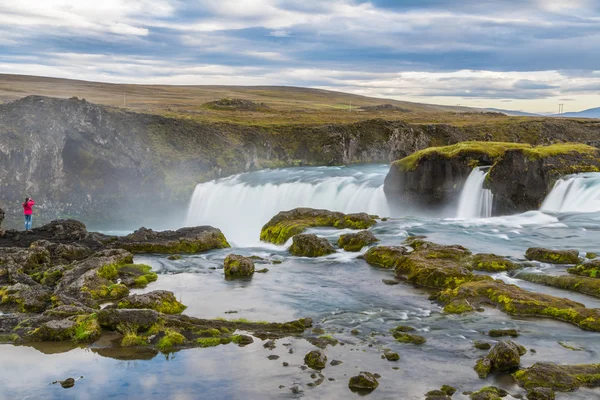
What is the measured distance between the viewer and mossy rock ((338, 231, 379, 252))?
111 ft

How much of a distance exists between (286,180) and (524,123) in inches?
2440

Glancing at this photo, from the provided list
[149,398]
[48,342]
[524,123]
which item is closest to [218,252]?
[48,342]

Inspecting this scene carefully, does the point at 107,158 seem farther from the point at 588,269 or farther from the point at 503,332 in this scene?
the point at 503,332

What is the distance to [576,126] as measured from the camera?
107m

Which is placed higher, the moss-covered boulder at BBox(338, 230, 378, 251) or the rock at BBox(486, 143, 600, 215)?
the rock at BBox(486, 143, 600, 215)

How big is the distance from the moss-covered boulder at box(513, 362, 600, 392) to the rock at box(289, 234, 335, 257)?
1814 cm

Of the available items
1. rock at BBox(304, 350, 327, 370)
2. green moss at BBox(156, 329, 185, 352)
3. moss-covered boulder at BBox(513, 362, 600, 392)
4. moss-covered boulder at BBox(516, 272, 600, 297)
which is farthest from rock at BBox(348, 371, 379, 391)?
moss-covered boulder at BBox(516, 272, 600, 297)

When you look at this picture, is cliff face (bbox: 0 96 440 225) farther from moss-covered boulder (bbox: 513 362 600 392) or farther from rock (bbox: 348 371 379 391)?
moss-covered boulder (bbox: 513 362 600 392)

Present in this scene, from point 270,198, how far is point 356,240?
28188 millimetres

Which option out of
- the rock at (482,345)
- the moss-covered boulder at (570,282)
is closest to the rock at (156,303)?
the rock at (482,345)

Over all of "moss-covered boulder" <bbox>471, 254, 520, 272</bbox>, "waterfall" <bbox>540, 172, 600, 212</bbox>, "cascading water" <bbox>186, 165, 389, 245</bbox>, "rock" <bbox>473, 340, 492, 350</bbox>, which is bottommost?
"cascading water" <bbox>186, 165, 389, 245</bbox>

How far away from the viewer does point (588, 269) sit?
2598cm

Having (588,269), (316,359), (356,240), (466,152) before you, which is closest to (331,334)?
(316,359)

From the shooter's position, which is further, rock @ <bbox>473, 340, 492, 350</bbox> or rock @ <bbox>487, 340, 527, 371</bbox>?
rock @ <bbox>473, 340, 492, 350</bbox>
